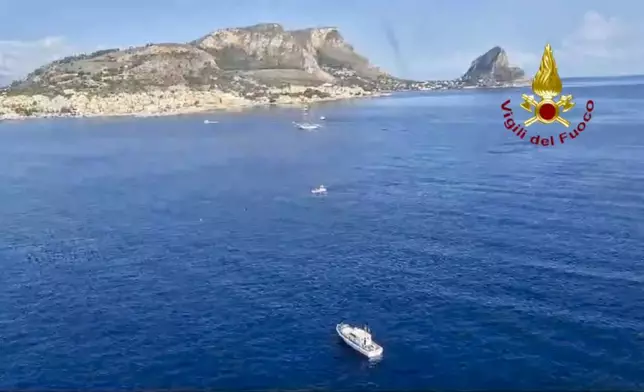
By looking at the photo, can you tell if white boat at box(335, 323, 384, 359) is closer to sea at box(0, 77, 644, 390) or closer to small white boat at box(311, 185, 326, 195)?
sea at box(0, 77, 644, 390)

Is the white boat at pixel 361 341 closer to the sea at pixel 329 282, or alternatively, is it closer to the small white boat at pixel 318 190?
the sea at pixel 329 282

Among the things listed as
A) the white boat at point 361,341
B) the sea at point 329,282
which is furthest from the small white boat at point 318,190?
the white boat at point 361,341

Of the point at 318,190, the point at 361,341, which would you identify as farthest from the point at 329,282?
the point at 318,190

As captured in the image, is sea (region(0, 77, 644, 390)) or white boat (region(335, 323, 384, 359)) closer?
sea (region(0, 77, 644, 390))

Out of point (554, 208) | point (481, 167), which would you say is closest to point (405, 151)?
point (481, 167)

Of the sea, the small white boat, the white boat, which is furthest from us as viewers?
the small white boat

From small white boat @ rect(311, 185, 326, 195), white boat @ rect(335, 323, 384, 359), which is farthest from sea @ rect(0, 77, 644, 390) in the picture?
small white boat @ rect(311, 185, 326, 195)
